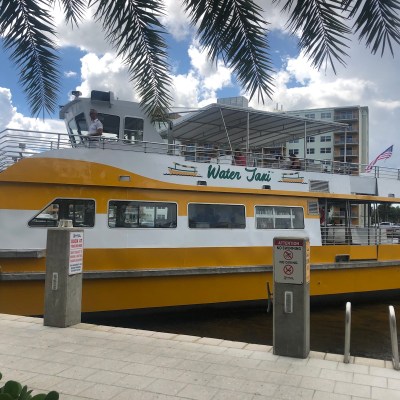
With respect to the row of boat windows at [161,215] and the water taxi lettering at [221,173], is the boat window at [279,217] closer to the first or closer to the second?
the row of boat windows at [161,215]

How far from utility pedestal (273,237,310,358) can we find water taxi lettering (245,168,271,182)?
5433 mm

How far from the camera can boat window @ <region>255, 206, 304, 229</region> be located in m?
10.7

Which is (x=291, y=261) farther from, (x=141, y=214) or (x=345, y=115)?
(x=345, y=115)

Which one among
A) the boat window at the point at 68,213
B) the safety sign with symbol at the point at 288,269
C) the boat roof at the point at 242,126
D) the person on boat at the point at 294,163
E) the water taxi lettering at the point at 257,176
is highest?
the boat roof at the point at 242,126

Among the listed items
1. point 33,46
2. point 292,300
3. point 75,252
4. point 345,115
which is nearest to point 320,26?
point 33,46

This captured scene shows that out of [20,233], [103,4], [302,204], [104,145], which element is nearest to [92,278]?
[20,233]

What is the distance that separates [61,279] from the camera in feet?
20.8

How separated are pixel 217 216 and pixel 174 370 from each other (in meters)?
5.76

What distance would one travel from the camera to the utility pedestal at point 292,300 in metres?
5.10

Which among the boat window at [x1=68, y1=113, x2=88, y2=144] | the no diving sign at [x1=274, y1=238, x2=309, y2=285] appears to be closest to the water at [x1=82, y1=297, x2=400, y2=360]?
the no diving sign at [x1=274, y1=238, x2=309, y2=285]

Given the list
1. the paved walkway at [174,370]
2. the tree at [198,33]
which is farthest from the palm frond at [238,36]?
the paved walkway at [174,370]

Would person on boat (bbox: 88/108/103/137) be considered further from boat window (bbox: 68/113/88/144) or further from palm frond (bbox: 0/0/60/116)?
palm frond (bbox: 0/0/60/116)

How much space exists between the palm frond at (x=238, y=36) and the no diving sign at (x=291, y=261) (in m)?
2.76

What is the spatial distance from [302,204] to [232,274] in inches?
108
